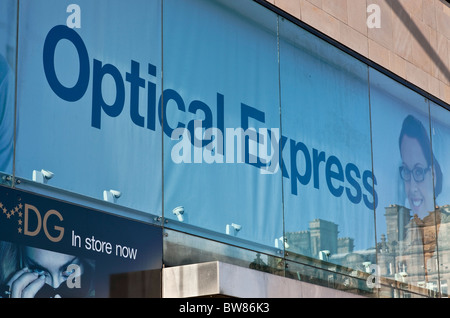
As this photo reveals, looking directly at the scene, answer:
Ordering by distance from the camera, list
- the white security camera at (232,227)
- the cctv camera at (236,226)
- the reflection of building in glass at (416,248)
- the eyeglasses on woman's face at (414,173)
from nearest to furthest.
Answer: the white security camera at (232,227), the cctv camera at (236,226), the reflection of building in glass at (416,248), the eyeglasses on woman's face at (414,173)

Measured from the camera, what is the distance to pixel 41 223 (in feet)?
32.3

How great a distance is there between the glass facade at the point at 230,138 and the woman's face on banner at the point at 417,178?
4cm

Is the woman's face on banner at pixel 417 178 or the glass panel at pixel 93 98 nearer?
the glass panel at pixel 93 98

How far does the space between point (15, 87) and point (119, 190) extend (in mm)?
1750

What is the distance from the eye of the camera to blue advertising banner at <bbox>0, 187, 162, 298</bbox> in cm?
948

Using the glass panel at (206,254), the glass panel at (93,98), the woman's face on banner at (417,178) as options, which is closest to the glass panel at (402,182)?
the woman's face on banner at (417,178)

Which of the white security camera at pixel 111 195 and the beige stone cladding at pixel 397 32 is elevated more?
the beige stone cladding at pixel 397 32

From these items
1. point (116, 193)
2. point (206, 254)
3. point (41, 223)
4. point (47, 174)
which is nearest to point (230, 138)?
point (206, 254)

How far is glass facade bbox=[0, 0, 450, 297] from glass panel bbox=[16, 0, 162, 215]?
0.02 meters

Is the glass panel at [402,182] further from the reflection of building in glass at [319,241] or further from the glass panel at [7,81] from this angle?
the glass panel at [7,81]

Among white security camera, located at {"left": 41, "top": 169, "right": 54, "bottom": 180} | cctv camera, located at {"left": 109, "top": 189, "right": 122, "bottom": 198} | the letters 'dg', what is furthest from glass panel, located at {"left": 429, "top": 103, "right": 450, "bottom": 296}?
white security camera, located at {"left": 41, "top": 169, "right": 54, "bottom": 180}

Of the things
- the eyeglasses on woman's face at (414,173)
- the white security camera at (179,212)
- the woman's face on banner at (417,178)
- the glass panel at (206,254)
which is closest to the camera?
the glass panel at (206,254)

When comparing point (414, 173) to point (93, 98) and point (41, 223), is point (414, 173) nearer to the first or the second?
point (93, 98)

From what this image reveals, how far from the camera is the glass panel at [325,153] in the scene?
45.7 ft
